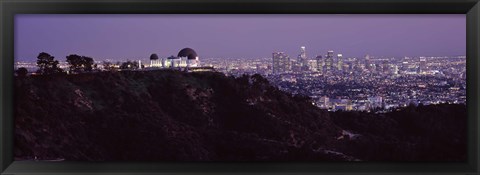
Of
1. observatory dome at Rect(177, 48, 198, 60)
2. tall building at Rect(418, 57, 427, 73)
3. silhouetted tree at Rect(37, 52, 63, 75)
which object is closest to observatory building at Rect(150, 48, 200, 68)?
observatory dome at Rect(177, 48, 198, 60)

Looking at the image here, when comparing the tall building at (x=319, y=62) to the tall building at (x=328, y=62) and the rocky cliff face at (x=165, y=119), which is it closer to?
the tall building at (x=328, y=62)

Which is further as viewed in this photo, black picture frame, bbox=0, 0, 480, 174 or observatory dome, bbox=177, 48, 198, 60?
observatory dome, bbox=177, 48, 198, 60

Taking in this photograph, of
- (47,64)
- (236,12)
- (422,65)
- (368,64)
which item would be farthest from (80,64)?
(422,65)

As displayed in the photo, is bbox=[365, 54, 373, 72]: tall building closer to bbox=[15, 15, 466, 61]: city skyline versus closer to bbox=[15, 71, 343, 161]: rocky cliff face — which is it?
bbox=[15, 15, 466, 61]: city skyline

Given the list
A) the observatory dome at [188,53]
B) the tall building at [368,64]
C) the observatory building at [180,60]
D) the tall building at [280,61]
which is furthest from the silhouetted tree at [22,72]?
the tall building at [368,64]

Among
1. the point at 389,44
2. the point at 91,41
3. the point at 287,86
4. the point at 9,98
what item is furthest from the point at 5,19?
the point at 389,44
